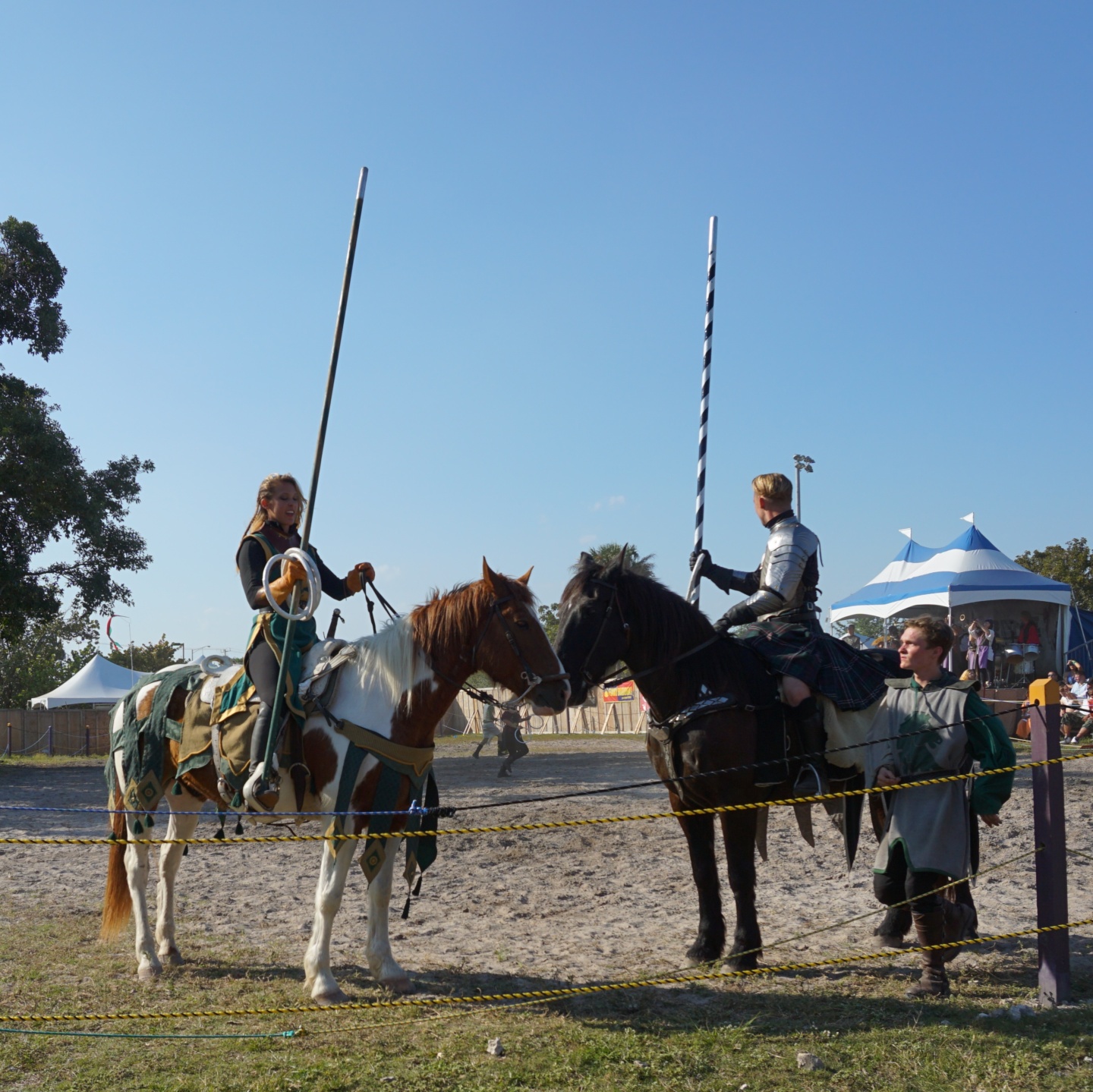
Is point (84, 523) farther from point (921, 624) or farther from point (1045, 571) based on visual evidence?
point (1045, 571)

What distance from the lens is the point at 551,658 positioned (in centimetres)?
465

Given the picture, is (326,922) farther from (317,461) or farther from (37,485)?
(37,485)

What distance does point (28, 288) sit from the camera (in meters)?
19.0

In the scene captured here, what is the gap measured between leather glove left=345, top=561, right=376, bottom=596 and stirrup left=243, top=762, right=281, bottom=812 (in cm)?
112

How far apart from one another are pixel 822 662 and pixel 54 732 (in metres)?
28.2

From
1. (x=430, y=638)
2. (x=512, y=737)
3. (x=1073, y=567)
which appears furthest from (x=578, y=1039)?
(x=1073, y=567)

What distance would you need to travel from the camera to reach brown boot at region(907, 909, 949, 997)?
452cm

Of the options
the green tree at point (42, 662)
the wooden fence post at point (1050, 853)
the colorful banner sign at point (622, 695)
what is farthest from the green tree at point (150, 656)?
the wooden fence post at point (1050, 853)

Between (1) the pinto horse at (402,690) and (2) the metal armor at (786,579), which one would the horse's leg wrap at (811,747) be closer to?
(2) the metal armor at (786,579)

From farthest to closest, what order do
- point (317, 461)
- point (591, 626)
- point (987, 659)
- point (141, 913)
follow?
point (987, 659) → point (317, 461) → point (141, 913) → point (591, 626)

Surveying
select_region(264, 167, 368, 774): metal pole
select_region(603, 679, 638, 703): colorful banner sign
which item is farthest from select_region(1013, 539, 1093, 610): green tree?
select_region(264, 167, 368, 774): metal pole

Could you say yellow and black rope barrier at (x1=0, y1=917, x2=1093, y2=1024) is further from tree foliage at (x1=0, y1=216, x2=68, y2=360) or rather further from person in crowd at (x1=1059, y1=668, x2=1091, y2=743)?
tree foliage at (x1=0, y1=216, x2=68, y2=360)

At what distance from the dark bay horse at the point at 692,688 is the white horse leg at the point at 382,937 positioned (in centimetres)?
129

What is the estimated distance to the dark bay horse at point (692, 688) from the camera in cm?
507
